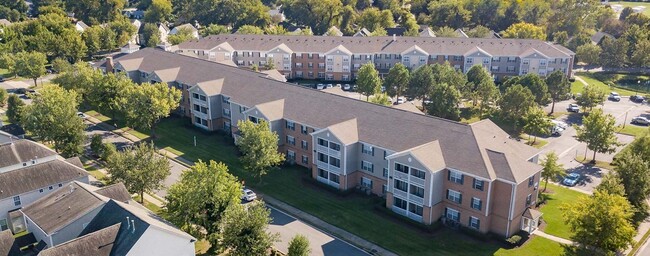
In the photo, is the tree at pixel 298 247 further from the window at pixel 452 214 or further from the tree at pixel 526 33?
the tree at pixel 526 33

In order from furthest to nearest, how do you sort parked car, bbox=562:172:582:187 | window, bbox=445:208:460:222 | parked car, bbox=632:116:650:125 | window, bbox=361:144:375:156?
parked car, bbox=632:116:650:125 → parked car, bbox=562:172:582:187 → window, bbox=361:144:375:156 → window, bbox=445:208:460:222

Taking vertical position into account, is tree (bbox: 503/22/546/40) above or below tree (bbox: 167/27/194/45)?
above

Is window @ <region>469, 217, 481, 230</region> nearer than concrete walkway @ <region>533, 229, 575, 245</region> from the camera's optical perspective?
No

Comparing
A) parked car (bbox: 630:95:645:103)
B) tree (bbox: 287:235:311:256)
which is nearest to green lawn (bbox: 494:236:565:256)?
tree (bbox: 287:235:311:256)

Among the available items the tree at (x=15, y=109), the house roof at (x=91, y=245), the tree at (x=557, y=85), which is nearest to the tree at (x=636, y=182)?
the tree at (x=557, y=85)

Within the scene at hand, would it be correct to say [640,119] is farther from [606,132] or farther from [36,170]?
[36,170]

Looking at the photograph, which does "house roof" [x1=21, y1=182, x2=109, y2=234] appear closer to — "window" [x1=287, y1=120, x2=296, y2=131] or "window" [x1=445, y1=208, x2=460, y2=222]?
"window" [x1=287, y1=120, x2=296, y2=131]
